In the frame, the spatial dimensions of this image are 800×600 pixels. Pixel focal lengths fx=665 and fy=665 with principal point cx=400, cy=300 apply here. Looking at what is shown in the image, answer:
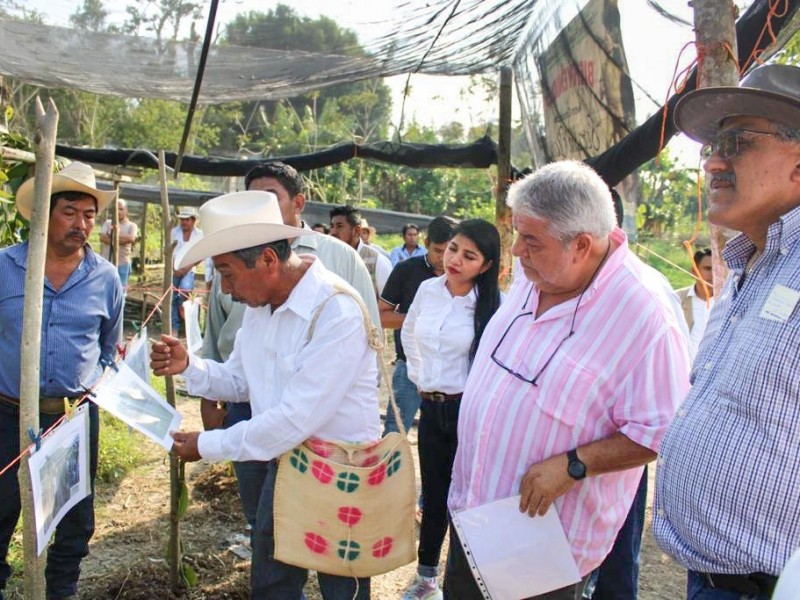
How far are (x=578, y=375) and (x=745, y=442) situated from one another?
503mm

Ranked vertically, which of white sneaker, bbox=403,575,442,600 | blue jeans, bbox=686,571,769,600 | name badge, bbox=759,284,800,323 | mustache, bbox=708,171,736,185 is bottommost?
white sneaker, bbox=403,575,442,600

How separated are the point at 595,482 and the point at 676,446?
1.32ft

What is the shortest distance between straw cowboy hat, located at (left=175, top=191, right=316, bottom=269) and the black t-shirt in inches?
80.0

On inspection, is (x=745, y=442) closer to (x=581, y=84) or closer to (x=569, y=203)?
(x=569, y=203)

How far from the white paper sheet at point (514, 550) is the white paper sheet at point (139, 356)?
4.48 ft

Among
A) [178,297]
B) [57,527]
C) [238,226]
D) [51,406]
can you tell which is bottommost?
[178,297]

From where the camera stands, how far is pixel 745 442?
144cm

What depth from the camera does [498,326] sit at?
2186mm

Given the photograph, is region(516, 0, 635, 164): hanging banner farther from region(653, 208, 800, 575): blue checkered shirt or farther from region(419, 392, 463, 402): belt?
region(653, 208, 800, 575): blue checkered shirt

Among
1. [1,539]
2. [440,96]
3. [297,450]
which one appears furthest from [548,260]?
[440,96]

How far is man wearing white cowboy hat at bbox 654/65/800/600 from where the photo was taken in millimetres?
1407

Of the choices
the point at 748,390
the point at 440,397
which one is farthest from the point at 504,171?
the point at 748,390

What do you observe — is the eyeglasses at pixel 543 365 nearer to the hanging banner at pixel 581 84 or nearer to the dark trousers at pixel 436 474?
the dark trousers at pixel 436 474

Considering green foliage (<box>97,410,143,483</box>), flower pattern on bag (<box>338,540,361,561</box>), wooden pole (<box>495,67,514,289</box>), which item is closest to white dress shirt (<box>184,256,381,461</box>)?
flower pattern on bag (<box>338,540,361,561</box>)
